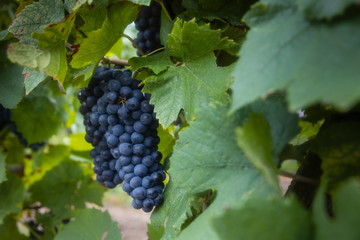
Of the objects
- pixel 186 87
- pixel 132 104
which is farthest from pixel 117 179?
pixel 186 87

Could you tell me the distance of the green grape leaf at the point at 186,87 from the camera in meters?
0.77

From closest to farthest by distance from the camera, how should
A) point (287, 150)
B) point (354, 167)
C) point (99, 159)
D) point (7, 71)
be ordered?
point (354, 167) < point (287, 150) < point (99, 159) < point (7, 71)

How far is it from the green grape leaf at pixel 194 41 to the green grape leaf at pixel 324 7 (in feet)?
1.12

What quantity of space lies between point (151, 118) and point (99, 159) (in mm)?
237

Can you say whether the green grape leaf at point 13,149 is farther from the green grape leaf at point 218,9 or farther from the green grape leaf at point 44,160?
the green grape leaf at point 218,9

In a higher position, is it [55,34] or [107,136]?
[55,34]

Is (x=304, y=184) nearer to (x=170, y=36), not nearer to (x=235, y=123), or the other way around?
(x=235, y=123)

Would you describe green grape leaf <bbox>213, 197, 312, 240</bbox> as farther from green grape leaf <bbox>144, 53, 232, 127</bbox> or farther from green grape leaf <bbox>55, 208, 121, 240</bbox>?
green grape leaf <bbox>55, 208, 121, 240</bbox>

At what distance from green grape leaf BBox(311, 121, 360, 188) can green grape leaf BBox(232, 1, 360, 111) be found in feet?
0.62

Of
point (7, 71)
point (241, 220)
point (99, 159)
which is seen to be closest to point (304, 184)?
point (241, 220)

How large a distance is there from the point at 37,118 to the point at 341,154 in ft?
4.54

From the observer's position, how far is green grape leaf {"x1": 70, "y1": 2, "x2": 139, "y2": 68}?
0.78 meters

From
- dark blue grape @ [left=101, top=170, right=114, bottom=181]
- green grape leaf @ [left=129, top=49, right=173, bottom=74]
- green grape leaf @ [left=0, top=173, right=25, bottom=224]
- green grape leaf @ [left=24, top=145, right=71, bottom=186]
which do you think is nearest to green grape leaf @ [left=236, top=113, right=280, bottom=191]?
green grape leaf @ [left=129, top=49, right=173, bottom=74]

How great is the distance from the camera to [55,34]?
782 millimetres
